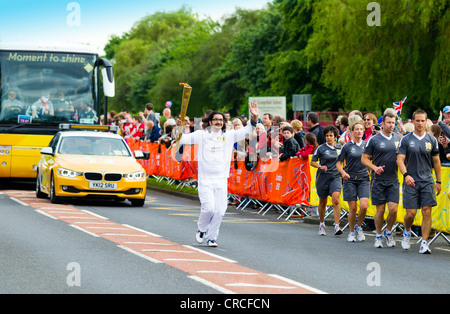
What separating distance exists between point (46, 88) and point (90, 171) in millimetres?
5811

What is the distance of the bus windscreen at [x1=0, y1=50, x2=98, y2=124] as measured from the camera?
23828mm

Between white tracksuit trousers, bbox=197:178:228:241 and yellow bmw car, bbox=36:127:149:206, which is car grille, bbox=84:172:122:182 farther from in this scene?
white tracksuit trousers, bbox=197:178:228:241

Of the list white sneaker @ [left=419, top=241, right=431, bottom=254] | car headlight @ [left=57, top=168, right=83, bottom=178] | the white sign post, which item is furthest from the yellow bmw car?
the white sign post

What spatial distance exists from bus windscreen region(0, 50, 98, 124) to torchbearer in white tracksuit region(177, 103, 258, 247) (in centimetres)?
1210

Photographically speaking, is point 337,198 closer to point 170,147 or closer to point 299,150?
point 299,150

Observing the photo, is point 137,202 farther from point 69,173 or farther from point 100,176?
point 69,173

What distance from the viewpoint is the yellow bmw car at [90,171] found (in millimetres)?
19125

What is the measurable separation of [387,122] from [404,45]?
2433 centimetres

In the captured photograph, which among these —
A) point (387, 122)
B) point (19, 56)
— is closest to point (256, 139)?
point (387, 122)

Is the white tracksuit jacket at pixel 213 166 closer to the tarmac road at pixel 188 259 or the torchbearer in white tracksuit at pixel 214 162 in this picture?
the torchbearer in white tracksuit at pixel 214 162

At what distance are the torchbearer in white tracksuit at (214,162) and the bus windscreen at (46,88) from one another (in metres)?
12.1

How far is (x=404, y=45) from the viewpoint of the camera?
121 feet

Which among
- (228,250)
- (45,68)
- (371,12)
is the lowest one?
(228,250)

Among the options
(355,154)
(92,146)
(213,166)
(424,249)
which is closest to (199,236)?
(213,166)
